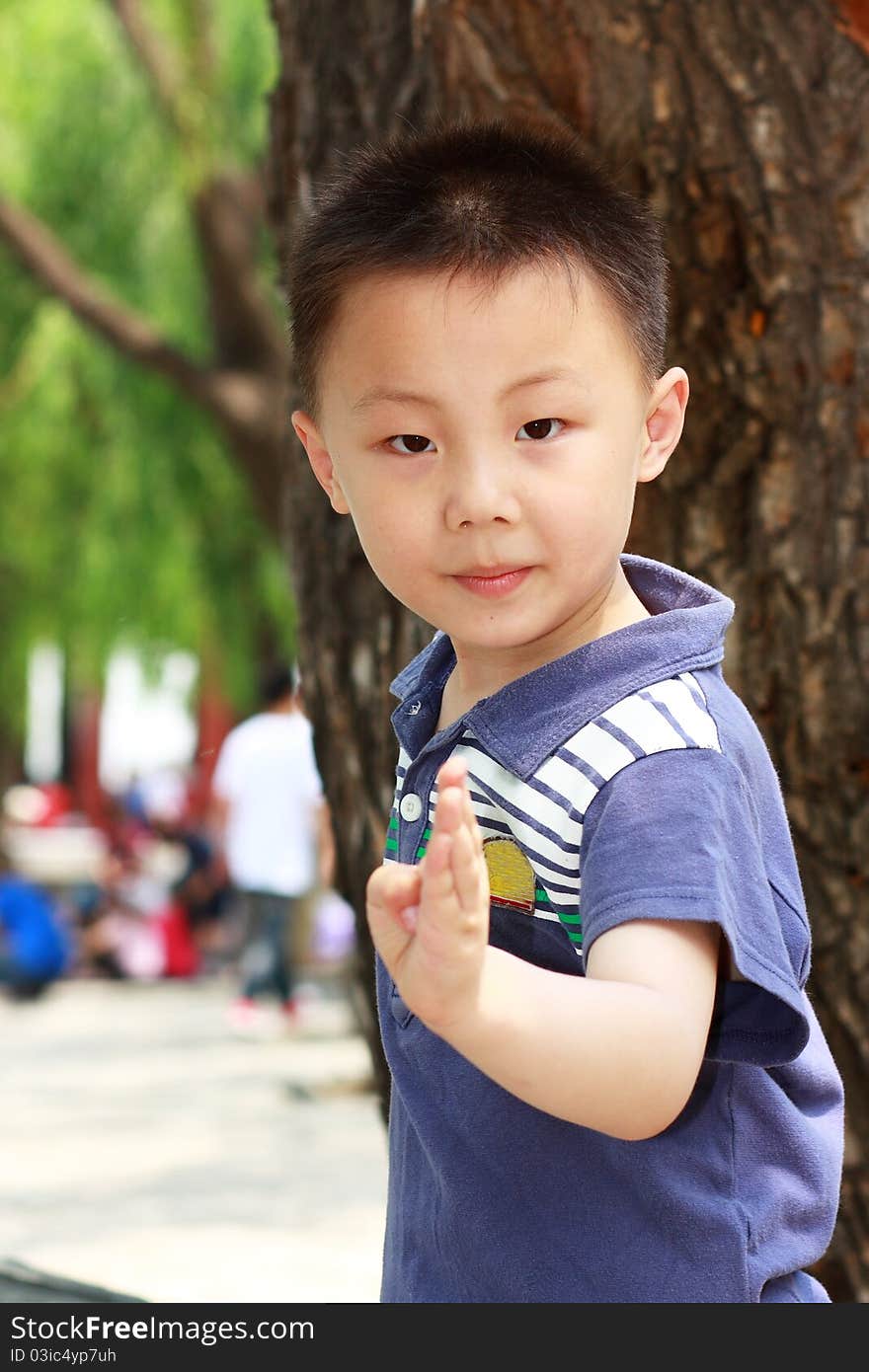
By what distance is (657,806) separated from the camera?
1.08 metres

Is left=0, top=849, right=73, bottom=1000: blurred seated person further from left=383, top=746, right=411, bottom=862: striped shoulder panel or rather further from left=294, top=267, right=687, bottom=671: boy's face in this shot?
left=294, top=267, right=687, bottom=671: boy's face

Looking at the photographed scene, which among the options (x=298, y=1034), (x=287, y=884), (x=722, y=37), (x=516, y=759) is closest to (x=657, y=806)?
(x=516, y=759)

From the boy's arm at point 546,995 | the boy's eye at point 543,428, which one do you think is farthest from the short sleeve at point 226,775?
the boy's arm at point 546,995

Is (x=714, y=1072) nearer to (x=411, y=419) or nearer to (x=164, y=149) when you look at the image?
(x=411, y=419)

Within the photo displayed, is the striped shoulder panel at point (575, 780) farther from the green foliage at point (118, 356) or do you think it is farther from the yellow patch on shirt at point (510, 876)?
the green foliage at point (118, 356)

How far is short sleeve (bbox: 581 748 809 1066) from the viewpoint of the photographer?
3.46 feet

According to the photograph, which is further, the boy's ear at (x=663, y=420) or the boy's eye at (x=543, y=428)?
the boy's ear at (x=663, y=420)

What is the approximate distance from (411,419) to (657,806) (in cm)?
32

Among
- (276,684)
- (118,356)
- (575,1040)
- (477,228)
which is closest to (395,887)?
(575,1040)

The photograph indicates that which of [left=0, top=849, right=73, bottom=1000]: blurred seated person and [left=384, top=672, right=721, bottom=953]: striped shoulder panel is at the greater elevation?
[left=384, top=672, right=721, bottom=953]: striped shoulder panel

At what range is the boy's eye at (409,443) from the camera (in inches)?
46.8

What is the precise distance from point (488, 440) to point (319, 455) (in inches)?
9.6

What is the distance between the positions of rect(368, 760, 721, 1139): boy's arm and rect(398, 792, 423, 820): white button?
0.27 metres

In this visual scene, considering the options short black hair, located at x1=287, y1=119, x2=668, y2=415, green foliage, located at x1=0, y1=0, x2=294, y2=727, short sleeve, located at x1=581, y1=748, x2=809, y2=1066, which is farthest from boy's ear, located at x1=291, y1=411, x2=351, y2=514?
green foliage, located at x1=0, y1=0, x2=294, y2=727
